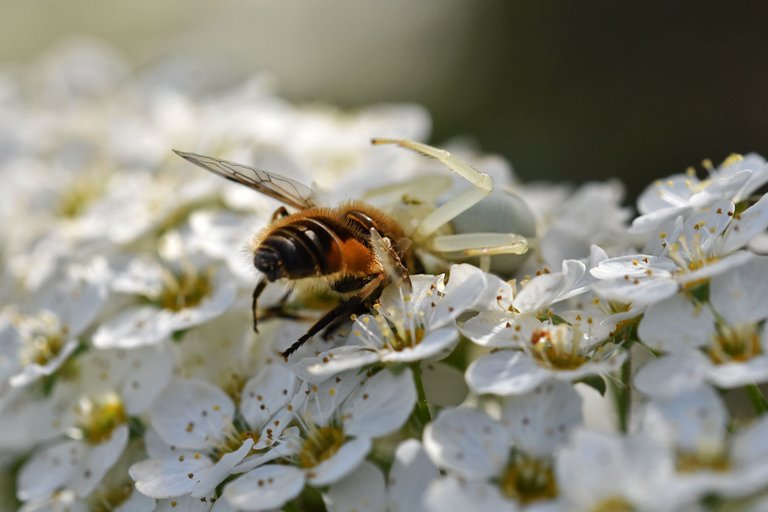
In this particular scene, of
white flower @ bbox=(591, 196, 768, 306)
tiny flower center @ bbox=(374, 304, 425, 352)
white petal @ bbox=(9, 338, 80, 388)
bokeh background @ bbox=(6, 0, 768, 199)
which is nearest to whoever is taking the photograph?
white flower @ bbox=(591, 196, 768, 306)

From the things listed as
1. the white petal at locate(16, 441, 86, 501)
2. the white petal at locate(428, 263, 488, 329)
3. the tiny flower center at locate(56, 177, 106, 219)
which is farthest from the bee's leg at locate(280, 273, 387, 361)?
the tiny flower center at locate(56, 177, 106, 219)

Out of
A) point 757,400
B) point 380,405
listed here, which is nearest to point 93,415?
point 380,405

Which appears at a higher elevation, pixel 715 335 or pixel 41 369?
pixel 715 335

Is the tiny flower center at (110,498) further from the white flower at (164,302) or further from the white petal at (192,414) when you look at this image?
the white flower at (164,302)

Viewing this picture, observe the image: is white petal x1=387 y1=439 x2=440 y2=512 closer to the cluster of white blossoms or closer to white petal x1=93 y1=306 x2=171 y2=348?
the cluster of white blossoms

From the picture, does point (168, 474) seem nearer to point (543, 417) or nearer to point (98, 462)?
point (98, 462)
